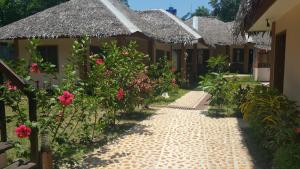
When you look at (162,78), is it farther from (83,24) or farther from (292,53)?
(292,53)

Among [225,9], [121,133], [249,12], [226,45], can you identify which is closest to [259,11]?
[249,12]

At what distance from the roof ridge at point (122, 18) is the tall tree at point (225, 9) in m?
35.5

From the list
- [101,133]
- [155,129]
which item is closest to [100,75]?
[101,133]

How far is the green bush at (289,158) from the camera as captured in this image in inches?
144

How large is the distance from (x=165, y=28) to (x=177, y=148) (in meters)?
12.8

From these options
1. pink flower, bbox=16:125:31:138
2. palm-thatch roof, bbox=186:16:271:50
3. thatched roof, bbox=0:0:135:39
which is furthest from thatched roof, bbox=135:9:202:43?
pink flower, bbox=16:125:31:138

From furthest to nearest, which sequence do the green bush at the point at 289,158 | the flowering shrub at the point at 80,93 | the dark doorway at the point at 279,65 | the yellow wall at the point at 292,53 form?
1. the dark doorway at the point at 279,65
2. the yellow wall at the point at 292,53
3. the flowering shrub at the point at 80,93
4. the green bush at the point at 289,158

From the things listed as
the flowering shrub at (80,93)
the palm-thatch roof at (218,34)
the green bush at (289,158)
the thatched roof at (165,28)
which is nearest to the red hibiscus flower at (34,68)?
the flowering shrub at (80,93)

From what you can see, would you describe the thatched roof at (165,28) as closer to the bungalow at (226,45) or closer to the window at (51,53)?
the window at (51,53)

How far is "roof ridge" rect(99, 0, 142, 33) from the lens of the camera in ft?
42.4

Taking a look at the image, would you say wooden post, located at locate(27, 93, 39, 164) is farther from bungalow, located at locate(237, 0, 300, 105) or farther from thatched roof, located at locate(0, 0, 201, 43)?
thatched roof, located at locate(0, 0, 201, 43)

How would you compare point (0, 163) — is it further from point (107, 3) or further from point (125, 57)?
point (107, 3)

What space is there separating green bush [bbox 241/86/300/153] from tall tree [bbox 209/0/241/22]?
44097 mm

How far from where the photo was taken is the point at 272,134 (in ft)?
16.0
